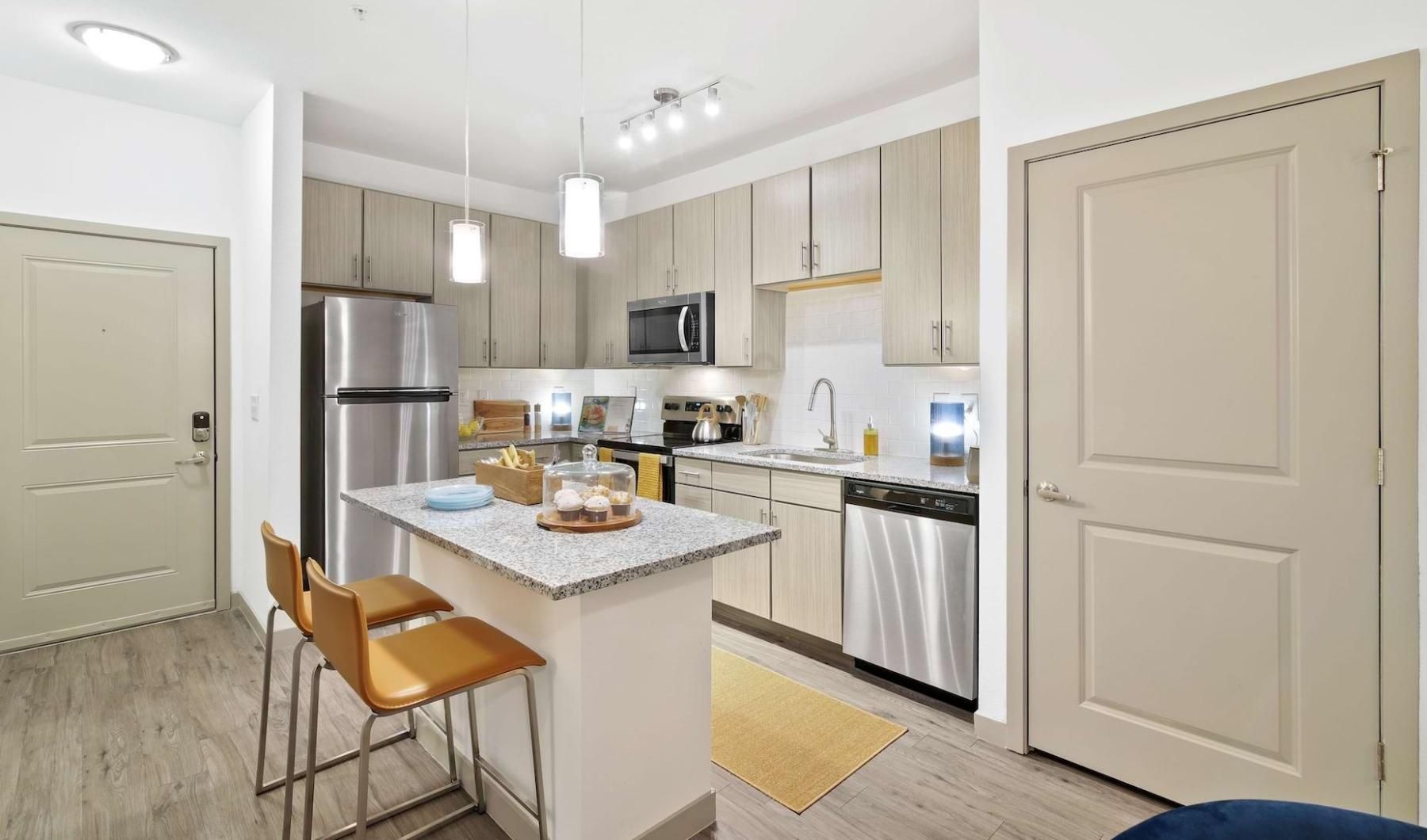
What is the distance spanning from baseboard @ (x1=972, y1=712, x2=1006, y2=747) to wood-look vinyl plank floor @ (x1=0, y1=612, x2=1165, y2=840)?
0.02 metres

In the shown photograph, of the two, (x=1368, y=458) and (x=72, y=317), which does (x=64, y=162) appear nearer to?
(x=72, y=317)

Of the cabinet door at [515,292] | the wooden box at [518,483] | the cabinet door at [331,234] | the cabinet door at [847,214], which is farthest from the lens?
the cabinet door at [515,292]

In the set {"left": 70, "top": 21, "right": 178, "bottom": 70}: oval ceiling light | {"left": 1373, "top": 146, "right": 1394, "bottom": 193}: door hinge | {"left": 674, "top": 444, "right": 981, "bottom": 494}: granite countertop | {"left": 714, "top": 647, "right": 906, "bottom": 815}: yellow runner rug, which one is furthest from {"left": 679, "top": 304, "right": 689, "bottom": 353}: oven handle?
{"left": 1373, "top": 146, "right": 1394, "bottom": 193}: door hinge

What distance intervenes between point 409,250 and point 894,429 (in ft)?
10.3

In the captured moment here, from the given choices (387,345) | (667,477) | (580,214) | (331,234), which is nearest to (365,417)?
(387,345)

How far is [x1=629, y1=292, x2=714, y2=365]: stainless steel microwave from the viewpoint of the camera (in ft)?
13.3

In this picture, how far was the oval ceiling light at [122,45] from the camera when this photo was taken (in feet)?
8.71

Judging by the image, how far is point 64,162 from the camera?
331cm

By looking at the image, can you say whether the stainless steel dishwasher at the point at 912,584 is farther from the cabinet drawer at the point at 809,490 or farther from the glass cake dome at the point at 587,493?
the glass cake dome at the point at 587,493

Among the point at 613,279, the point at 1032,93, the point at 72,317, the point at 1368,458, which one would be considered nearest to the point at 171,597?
the point at 72,317

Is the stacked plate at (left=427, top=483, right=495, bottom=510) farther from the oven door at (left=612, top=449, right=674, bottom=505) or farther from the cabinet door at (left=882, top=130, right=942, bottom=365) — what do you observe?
the cabinet door at (left=882, top=130, right=942, bottom=365)

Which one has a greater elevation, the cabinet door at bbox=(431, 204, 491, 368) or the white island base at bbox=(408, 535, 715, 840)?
the cabinet door at bbox=(431, 204, 491, 368)

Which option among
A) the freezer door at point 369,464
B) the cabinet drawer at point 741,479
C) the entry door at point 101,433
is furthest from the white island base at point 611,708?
the entry door at point 101,433

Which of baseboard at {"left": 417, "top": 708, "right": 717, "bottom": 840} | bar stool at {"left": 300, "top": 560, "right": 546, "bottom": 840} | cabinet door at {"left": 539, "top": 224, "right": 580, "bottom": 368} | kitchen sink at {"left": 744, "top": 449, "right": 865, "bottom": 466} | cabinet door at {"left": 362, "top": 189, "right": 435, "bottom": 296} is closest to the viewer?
bar stool at {"left": 300, "top": 560, "right": 546, "bottom": 840}
